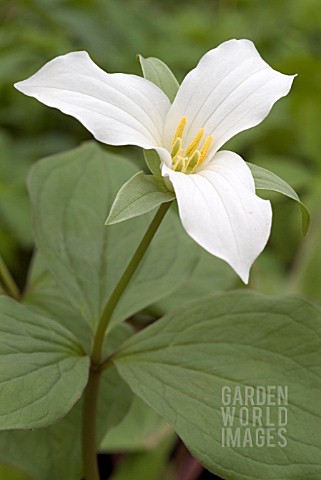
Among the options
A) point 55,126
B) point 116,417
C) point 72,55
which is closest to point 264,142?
point 55,126

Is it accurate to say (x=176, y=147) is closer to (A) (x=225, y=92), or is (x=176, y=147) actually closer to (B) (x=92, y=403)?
(A) (x=225, y=92)

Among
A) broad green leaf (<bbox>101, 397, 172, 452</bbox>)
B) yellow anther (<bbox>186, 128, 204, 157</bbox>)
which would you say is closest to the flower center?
yellow anther (<bbox>186, 128, 204, 157</bbox>)

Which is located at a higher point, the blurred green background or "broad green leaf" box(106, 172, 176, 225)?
"broad green leaf" box(106, 172, 176, 225)

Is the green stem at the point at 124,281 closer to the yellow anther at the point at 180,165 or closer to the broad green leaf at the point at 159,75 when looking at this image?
the yellow anther at the point at 180,165

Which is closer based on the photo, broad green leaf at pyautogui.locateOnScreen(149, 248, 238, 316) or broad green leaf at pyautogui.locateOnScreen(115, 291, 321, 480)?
broad green leaf at pyautogui.locateOnScreen(115, 291, 321, 480)

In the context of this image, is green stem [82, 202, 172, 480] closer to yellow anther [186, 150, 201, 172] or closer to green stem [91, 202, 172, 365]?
green stem [91, 202, 172, 365]

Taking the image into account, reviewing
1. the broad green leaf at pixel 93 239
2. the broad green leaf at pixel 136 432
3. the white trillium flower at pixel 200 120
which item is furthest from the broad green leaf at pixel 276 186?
the broad green leaf at pixel 136 432

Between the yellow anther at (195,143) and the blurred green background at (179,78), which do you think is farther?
the blurred green background at (179,78)
